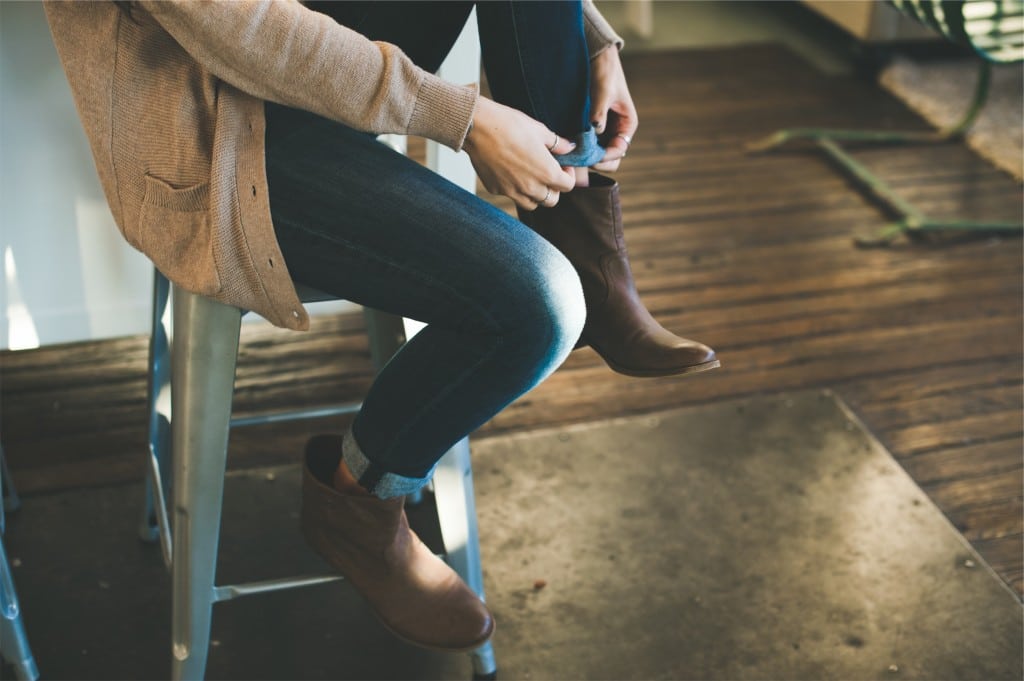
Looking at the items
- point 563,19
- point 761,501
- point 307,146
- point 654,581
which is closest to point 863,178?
point 761,501

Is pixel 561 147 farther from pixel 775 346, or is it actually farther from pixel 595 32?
pixel 775 346

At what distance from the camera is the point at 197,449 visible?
1.17m

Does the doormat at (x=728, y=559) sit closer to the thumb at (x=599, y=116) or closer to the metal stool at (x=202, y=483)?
the metal stool at (x=202, y=483)

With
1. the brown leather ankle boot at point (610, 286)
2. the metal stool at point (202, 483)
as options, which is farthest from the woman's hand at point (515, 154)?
the metal stool at point (202, 483)

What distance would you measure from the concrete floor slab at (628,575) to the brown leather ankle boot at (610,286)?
40 cm

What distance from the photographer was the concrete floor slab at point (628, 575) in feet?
4.64

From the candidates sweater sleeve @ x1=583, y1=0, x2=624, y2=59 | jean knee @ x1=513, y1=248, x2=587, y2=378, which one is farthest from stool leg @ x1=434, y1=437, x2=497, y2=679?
sweater sleeve @ x1=583, y1=0, x2=624, y2=59

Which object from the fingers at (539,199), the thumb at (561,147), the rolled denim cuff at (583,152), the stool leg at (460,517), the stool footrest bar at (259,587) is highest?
the thumb at (561,147)

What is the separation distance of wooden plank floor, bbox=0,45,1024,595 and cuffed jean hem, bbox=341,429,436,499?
0.68 m

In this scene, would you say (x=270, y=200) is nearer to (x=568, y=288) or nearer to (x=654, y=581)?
(x=568, y=288)

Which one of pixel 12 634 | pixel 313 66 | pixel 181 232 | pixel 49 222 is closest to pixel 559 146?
pixel 313 66

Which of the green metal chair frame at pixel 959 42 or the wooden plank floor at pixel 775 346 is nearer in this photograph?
the wooden plank floor at pixel 775 346

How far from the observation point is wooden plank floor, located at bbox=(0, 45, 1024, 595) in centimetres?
182

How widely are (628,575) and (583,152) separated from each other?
25.0 inches
